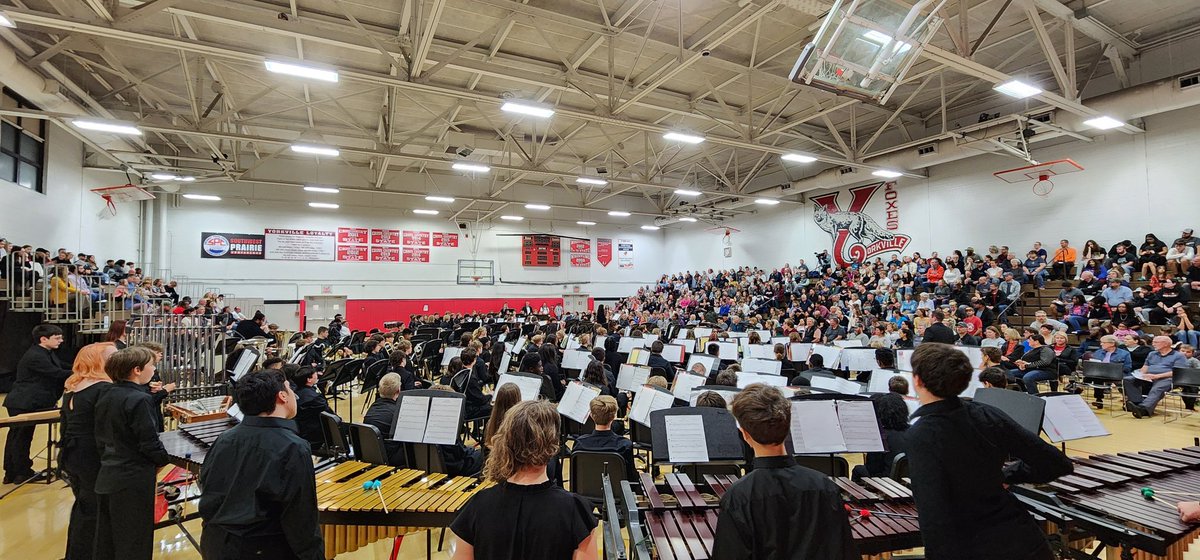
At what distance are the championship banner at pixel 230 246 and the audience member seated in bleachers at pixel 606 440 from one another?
71.2ft

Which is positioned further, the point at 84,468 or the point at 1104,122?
the point at 1104,122

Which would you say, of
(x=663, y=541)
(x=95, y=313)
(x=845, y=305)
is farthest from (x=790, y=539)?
(x=845, y=305)

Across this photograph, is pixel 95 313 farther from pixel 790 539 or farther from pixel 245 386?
pixel 790 539

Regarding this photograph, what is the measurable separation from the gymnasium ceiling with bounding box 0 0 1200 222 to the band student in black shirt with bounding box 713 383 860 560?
684cm

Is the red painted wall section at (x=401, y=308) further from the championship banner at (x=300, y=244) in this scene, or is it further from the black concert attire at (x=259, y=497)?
the black concert attire at (x=259, y=497)

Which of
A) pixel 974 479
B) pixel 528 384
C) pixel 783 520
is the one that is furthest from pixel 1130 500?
pixel 528 384

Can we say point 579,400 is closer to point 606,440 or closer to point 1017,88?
point 606,440

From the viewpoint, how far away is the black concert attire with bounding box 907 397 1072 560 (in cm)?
216

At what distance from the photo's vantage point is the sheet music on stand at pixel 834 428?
407 cm

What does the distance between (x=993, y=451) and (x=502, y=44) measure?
11.5 meters

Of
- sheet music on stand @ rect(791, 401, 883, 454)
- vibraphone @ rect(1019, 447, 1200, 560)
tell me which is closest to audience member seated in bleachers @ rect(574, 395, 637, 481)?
sheet music on stand @ rect(791, 401, 883, 454)

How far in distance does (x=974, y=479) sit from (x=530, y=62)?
1178 centimetres

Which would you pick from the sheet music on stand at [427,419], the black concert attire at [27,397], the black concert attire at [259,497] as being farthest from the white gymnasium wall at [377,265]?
the black concert attire at [259,497]

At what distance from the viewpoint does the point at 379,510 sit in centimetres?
330
